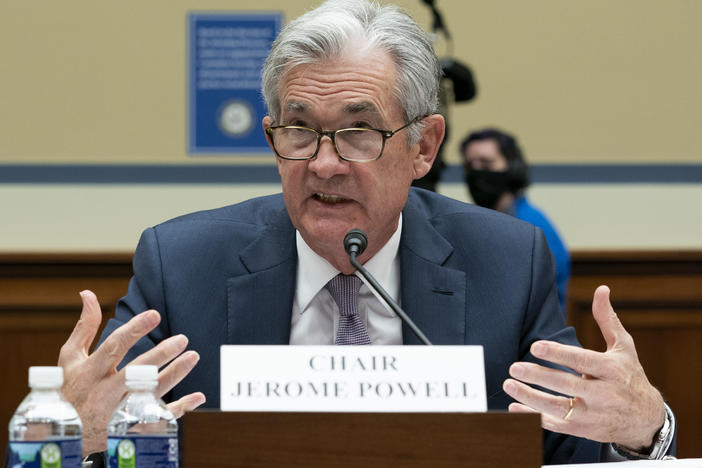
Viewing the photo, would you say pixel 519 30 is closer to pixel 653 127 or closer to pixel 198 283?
pixel 653 127

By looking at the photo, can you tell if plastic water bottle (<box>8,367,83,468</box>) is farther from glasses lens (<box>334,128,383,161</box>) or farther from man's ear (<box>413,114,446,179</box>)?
man's ear (<box>413,114,446,179</box>)

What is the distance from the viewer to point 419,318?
1996mm

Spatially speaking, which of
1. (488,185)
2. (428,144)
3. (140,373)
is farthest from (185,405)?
(488,185)

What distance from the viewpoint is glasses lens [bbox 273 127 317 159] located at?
6.08 feet

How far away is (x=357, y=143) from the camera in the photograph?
187 centimetres

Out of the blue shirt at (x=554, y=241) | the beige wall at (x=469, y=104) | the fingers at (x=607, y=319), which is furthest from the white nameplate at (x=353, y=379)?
the beige wall at (x=469, y=104)

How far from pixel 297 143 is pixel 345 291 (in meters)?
0.32

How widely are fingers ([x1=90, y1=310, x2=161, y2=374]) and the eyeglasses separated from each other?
57 cm

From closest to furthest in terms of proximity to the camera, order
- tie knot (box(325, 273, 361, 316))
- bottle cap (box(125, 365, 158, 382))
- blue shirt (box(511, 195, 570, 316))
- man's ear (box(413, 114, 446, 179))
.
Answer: bottle cap (box(125, 365, 158, 382))
tie knot (box(325, 273, 361, 316))
man's ear (box(413, 114, 446, 179))
blue shirt (box(511, 195, 570, 316))

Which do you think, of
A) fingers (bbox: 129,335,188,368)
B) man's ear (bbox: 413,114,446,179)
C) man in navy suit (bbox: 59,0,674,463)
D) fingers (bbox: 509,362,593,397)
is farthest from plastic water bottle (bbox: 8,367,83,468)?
man's ear (bbox: 413,114,446,179)

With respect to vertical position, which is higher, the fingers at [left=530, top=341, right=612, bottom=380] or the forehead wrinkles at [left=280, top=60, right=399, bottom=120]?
the forehead wrinkles at [left=280, top=60, right=399, bottom=120]

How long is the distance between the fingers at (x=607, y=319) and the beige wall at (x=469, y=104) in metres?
3.27

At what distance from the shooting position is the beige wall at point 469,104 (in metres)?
4.72

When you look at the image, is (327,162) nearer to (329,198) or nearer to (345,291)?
(329,198)
